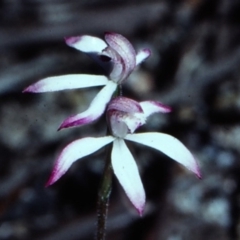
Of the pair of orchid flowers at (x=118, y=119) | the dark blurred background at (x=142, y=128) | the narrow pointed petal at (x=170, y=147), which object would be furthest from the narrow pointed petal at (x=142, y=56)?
the dark blurred background at (x=142, y=128)

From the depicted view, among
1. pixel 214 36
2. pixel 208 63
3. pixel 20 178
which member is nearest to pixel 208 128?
pixel 208 63

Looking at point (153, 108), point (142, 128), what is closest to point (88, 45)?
point (153, 108)

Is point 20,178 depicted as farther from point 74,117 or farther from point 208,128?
point 74,117

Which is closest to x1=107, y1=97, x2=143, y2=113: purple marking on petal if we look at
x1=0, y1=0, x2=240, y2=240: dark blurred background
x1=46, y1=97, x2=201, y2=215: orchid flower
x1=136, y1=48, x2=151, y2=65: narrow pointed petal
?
x1=46, y1=97, x2=201, y2=215: orchid flower

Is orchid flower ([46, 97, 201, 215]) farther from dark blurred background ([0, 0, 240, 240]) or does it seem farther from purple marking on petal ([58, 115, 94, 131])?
dark blurred background ([0, 0, 240, 240])

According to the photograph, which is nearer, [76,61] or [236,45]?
[236,45]
